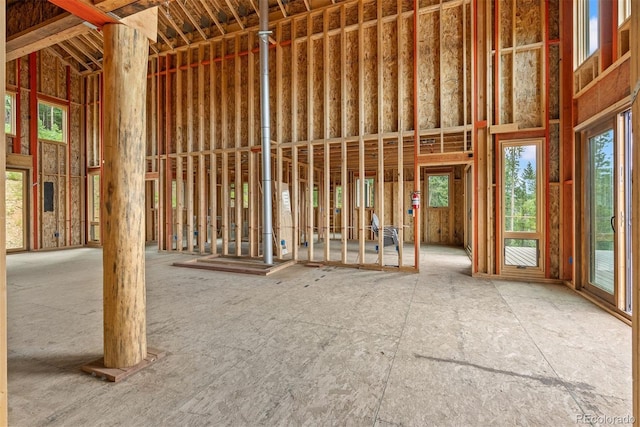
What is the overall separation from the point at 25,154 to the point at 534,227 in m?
14.4

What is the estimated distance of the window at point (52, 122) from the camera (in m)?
10.1

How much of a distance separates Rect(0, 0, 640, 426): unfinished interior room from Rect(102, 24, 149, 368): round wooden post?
0.06 feet

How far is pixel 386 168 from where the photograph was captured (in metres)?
12.1

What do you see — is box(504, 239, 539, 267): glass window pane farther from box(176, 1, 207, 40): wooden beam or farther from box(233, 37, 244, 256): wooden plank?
box(176, 1, 207, 40): wooden beam

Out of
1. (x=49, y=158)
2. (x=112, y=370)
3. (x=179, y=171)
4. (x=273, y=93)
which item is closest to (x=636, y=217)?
(x=112, y=370)

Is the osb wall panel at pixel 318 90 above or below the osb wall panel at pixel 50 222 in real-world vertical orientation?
above

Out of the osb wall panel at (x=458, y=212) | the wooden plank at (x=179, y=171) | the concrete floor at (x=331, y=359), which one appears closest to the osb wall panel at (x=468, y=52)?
the concrete floor at (x=331, y=359)

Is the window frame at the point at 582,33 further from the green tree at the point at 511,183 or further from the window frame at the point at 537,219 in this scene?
the green tree at the point at 511,183

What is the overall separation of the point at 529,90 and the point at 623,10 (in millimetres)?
1924

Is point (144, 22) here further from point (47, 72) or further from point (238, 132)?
point (47, 72)

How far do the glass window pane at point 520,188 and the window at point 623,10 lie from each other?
2279mm

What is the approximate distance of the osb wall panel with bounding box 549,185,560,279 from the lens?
18.2 feet

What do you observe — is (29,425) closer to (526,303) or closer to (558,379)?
(558,379)

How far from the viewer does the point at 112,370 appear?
2432mm
